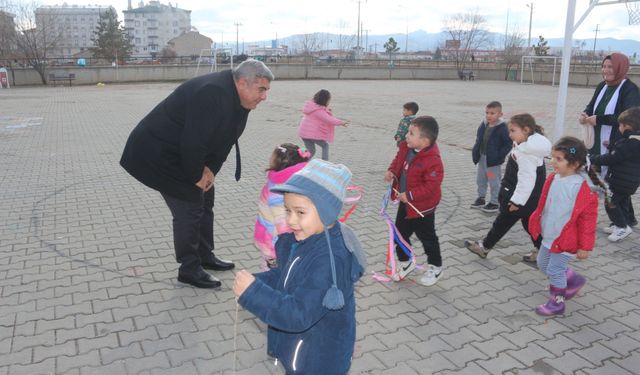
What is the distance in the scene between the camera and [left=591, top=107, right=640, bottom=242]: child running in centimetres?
504

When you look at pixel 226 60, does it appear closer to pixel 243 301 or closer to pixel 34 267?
pixel 34 267

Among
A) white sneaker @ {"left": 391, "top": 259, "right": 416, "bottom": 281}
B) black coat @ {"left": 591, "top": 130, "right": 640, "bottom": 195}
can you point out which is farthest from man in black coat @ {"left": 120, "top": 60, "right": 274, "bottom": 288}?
black coat @ {"left": 591, "top": 130, "right": 640, "bottom": 195}

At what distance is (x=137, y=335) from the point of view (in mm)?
3553

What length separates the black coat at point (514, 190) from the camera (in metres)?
4.63

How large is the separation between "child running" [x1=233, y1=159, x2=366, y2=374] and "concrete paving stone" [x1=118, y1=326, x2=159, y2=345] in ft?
5.66

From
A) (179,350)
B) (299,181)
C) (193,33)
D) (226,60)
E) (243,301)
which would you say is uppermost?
(193,33)

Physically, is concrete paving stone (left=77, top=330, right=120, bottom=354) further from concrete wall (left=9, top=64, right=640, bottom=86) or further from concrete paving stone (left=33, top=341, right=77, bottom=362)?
concrete wall (left=9, top=64, right=640, bottom=86)

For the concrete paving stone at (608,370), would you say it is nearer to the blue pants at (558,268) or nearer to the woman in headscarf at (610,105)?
the blue pants at (558,268)

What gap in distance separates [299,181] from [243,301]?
0.49m

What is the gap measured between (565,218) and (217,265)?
9.66ft

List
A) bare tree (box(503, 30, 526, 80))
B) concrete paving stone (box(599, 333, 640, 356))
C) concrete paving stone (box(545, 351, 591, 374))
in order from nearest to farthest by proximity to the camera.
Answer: concrete paving stone (box(545, 351, 591, 374)), concrete paving stone (box(599, 333, 640, 356)), bare tree (box(503, 30, 526, 80))

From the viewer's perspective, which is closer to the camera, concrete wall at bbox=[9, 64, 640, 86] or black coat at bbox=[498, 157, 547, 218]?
black coat at bbox=[498, 157, 547, 218]

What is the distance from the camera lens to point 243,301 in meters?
1.87

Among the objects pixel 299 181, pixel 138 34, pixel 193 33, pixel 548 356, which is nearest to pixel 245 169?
pixel 548 356
